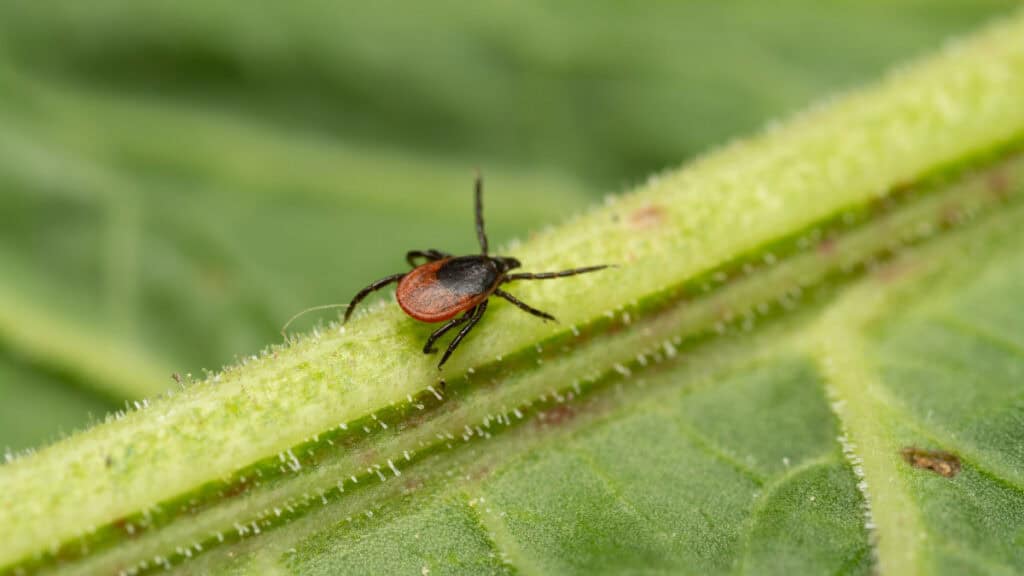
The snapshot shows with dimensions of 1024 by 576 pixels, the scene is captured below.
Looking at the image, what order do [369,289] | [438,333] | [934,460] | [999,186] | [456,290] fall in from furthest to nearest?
[999,186] < [369,289] < [456,290] < [438,333] < [934,460]

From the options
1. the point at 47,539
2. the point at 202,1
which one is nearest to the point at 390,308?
the point at 47,539

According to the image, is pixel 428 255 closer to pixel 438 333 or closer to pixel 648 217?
pixel 438 333

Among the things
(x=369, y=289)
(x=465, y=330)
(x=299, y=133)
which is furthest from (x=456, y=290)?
(x=299, y=133)

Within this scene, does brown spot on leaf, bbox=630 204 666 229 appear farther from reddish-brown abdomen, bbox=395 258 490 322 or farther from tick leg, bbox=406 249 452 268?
tick leg, bbox=406 249 452 268

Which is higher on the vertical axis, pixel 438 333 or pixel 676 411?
pixel 438 333

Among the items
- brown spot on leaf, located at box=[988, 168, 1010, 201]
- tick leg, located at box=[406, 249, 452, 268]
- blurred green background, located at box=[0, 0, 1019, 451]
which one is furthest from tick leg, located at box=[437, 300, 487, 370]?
brown spot on leaf, located at box=[988, 168, 1010, 201]

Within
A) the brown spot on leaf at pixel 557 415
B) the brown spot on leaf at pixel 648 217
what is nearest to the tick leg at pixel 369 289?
the brown spot on leaf at pixel 557 415

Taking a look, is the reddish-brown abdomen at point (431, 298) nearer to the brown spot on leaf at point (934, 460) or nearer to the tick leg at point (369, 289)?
the tick leg at point (369, 289)
